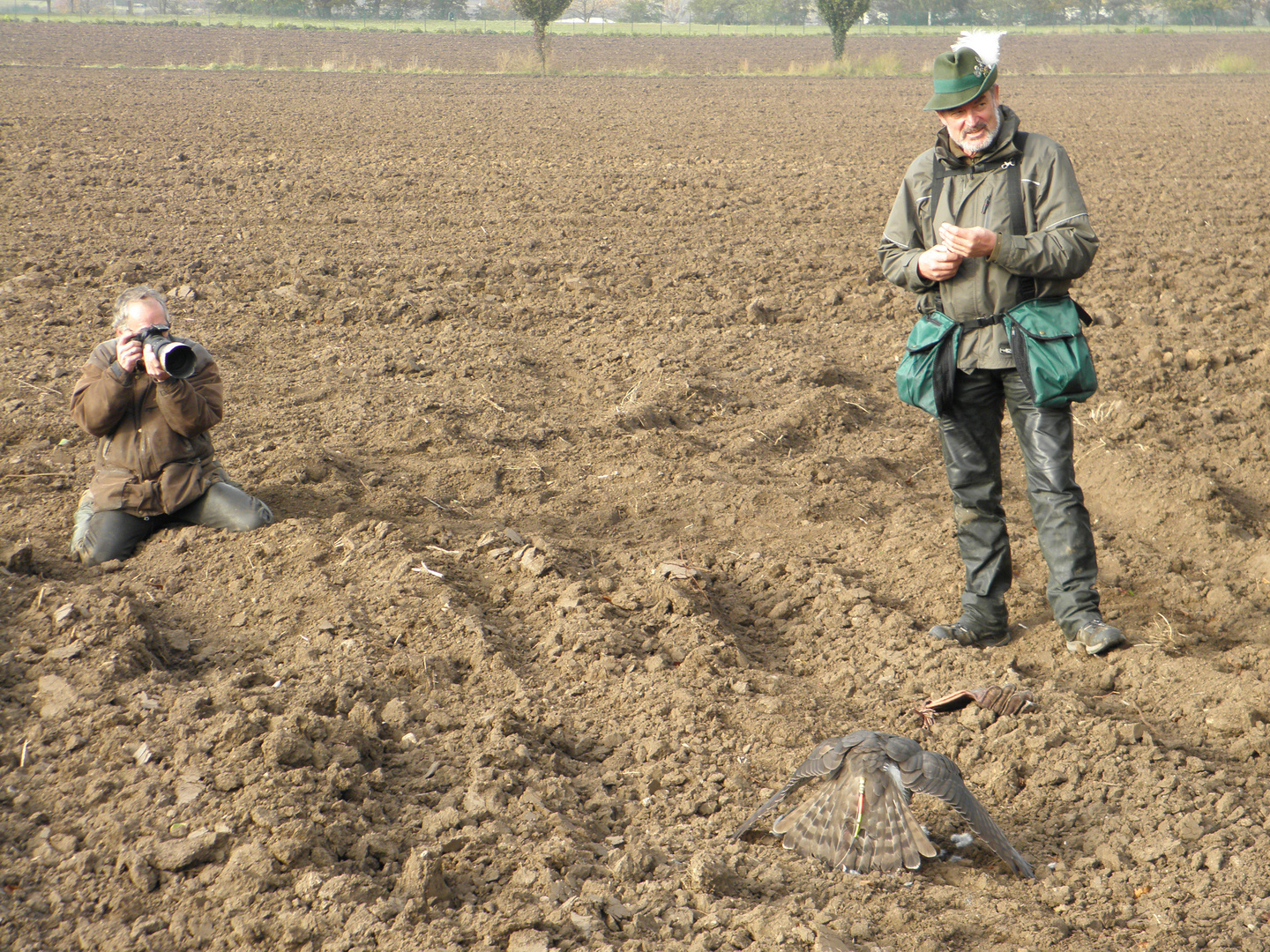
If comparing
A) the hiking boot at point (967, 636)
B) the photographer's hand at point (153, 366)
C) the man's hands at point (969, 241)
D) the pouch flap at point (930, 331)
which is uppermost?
the man's hands at point (969, 241)

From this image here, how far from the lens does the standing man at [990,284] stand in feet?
12.9

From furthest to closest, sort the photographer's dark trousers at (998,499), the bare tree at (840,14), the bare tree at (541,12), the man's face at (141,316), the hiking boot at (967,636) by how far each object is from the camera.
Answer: the bare tree at (840,14), the bare tree at (541,12), the man's face at (141,316), the hiking boot at (967,636), the photographer's dark trousers at (998,499)

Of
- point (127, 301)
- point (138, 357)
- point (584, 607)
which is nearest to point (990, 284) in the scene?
point (584, 607)

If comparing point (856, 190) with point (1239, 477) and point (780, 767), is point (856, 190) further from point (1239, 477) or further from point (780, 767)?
point (780, 767)

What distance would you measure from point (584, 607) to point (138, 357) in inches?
92.3

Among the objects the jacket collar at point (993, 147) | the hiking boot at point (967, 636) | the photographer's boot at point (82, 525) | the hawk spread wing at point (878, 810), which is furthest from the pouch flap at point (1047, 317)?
the photographer's boot at point (82, 525)

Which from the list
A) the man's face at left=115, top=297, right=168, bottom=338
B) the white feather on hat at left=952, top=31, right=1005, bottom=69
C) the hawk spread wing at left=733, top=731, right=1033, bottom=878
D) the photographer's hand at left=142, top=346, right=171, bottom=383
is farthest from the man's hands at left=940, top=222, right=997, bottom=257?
the man's face at left=115, top=297, right=168, bottom=338

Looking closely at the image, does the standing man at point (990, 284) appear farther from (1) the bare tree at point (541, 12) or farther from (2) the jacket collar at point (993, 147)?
(1) the bare tree at point (541, 12)

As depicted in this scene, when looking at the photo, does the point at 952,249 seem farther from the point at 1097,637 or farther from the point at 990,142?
the point at 1097,637

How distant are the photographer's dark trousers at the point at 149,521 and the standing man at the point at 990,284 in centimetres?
320

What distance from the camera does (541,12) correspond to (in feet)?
111

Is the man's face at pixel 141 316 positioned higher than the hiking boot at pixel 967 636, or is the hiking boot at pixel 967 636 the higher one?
the man's face at pixel 141 316

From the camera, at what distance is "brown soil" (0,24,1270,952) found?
2980 millimetres

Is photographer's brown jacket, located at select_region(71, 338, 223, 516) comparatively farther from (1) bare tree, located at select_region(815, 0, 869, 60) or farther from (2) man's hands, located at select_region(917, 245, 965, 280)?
(1) bare tree, located at select_region(815, 0, 869, 60)
